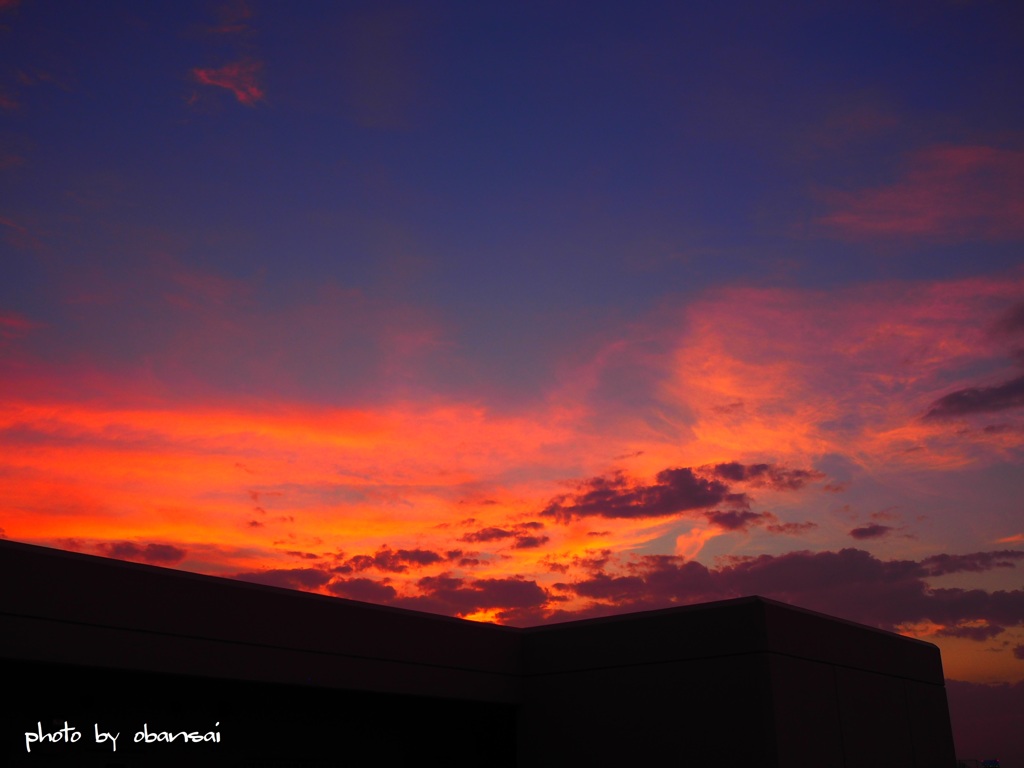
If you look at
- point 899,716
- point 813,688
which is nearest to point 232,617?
point 813,688

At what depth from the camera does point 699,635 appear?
17578 millimetres

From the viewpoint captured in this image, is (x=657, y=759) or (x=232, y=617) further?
(x=657, y=759)

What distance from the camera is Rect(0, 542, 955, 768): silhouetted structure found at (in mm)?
14320

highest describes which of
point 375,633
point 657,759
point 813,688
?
point 375,633

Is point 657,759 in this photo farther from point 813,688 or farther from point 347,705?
point 347,705

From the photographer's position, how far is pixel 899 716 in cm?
1988

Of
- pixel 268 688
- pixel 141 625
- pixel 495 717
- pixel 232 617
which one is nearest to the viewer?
pixel 141 625

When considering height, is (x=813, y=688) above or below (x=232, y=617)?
below

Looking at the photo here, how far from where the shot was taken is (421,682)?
1848cm

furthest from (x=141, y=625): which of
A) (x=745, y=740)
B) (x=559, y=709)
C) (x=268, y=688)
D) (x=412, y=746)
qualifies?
(x=745, y=740)

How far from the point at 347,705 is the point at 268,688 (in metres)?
2.39

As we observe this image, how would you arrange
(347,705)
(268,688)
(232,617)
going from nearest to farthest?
(232,617)
(268,688)
(347,705)

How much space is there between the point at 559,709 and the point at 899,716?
7240mm

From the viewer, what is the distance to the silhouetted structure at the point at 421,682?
14.3 m
